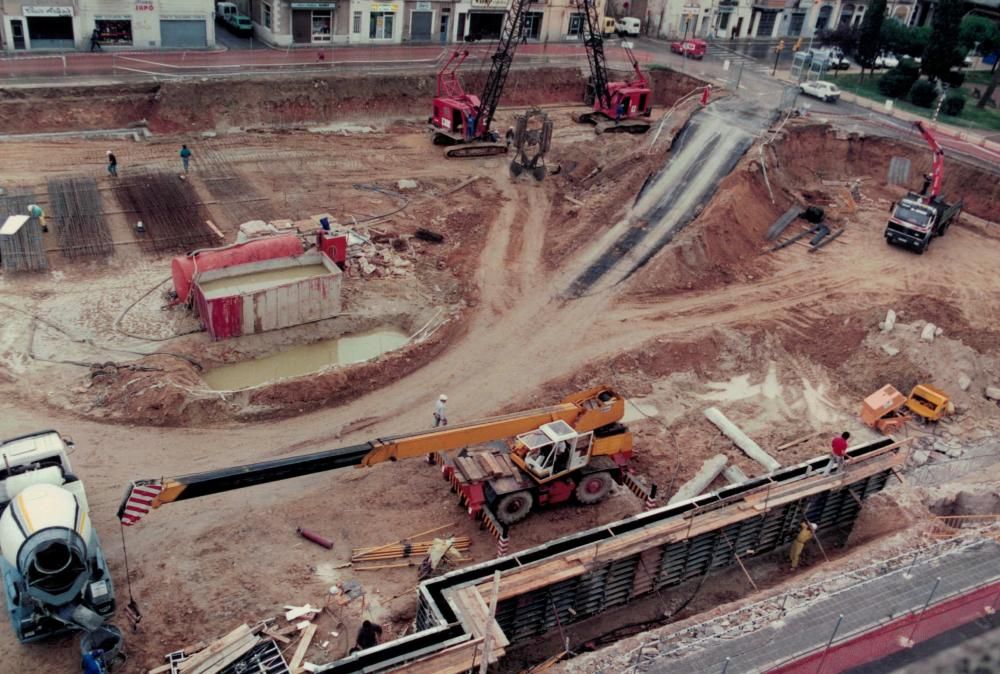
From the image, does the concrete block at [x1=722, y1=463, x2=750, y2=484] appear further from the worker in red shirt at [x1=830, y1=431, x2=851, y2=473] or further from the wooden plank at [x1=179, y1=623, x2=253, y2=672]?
the wooden plank at [x1=179, y1=623, x2=253, y2=672]

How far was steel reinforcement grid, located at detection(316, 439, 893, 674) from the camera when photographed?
14.6 meters

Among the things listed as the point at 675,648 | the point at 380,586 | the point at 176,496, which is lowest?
the point at 380,586

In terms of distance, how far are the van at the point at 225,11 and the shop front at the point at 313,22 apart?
5150mm

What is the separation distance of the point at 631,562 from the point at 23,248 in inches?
893

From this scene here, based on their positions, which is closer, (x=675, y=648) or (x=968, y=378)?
(x=675, y=648)

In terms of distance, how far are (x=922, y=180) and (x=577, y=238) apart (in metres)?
19.4

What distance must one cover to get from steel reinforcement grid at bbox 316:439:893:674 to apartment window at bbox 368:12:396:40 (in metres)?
40.2

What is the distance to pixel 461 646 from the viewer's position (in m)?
14.2

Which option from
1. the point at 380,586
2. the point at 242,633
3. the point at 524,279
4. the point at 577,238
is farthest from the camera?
the point at 577,238

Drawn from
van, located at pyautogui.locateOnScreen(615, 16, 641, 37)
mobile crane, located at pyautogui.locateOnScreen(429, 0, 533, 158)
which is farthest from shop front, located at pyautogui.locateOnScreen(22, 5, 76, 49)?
van, located at pyautogui.locateOnScreen(615, 16, 641, 37)

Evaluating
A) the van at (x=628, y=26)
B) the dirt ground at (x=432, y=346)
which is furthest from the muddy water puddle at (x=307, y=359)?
the van at (x=628, y=26)

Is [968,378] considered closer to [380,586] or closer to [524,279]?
[524,279]

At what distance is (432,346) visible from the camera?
84.6 feet

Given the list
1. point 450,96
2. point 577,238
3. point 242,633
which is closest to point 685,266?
point 577,238
